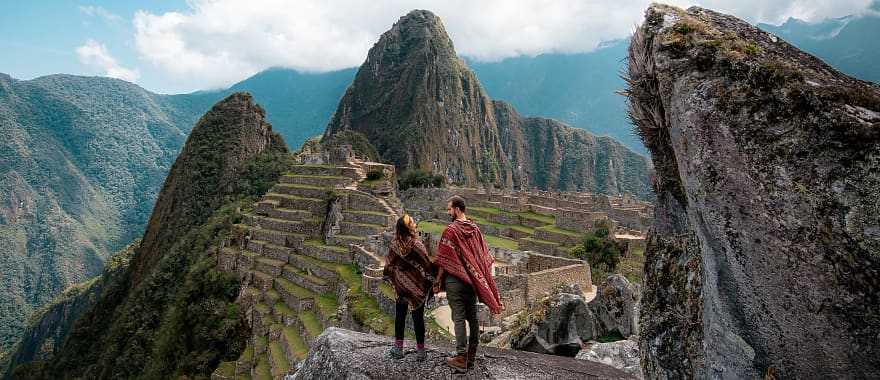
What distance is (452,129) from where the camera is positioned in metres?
152

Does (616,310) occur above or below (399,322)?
below

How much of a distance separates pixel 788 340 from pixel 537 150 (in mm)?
196736

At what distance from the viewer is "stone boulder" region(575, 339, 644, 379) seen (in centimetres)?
499

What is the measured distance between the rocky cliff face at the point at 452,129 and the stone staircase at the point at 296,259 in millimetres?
92790

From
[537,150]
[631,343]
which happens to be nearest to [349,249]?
[631,343]

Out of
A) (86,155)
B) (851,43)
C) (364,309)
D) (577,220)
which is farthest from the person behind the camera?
(86,155)

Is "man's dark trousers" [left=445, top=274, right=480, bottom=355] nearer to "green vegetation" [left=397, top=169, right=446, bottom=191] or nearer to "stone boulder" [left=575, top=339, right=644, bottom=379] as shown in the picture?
"stone boulder" [left=575, top=339, right=644, bottom=379]

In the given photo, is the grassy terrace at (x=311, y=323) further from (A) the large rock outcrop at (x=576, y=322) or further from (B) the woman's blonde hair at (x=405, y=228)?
(B) the woman's blonde hair at (x=405, y=228)

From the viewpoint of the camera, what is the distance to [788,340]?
7.81ft

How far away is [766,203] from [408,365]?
255 centimetres

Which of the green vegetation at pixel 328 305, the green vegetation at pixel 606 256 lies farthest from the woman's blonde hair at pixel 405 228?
the green vegetation at pixel 606 256

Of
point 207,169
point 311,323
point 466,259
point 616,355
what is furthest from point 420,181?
point 466,259

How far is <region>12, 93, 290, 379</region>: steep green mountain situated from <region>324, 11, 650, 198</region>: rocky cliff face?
5843 cm

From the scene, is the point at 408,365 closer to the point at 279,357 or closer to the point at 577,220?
the point at 279,357
